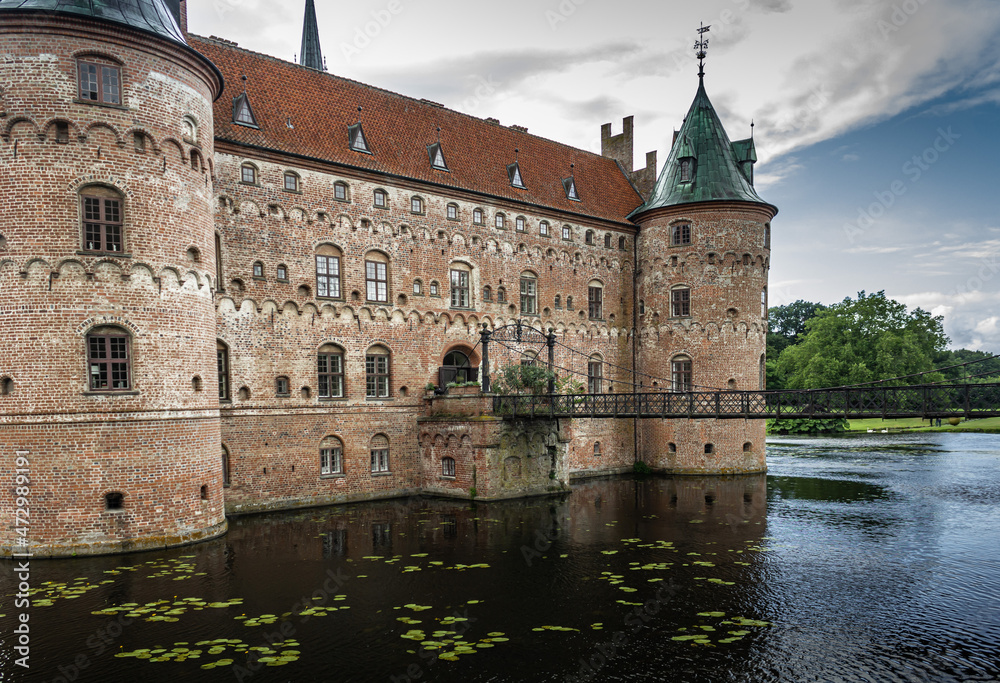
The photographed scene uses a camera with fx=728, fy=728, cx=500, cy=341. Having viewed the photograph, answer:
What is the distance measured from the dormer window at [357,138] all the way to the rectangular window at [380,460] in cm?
1067

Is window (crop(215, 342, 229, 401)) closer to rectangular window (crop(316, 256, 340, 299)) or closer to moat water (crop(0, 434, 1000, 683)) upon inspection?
rectangular window (crop(316, 256, 340, 299))

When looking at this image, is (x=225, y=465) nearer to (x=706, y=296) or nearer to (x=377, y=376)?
(x=377, y=376)

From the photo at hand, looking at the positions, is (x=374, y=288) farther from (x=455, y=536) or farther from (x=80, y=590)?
(x=80, y=590)

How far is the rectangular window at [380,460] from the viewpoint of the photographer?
2548cm

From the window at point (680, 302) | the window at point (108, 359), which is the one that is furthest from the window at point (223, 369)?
the window at point (680, 302)

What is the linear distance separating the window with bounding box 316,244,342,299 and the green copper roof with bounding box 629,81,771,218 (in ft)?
51.4

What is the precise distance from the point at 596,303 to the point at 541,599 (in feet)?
70.5

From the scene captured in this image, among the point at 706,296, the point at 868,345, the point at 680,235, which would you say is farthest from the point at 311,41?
the point at 868,345

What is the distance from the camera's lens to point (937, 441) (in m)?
47.6

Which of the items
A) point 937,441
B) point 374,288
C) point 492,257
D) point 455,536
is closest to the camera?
point 455,536

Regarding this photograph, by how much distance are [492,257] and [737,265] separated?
11224 mm

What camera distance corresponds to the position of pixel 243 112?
77.1ft

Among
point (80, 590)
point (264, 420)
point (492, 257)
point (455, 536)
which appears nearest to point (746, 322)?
point (492, 257)

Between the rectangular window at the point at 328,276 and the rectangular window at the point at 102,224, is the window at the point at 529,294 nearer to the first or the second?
the rectangular window at the point at 328,276
